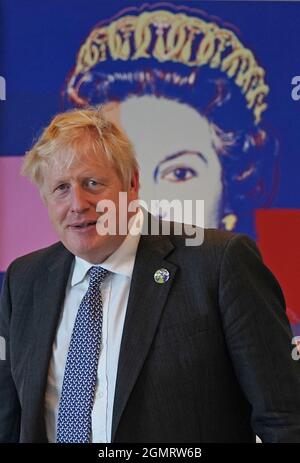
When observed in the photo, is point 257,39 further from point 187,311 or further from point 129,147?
point 187,311

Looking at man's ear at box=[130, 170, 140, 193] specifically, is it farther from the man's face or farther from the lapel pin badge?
the lapel pin badge

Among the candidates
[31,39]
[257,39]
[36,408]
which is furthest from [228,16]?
[36,408]

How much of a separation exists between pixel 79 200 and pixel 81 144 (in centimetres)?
10

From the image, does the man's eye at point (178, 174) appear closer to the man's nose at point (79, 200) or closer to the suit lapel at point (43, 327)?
the suit lapel at point (43, 327)

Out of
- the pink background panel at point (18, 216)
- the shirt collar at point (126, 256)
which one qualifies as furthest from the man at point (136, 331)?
the pink background panel at point (18, 216)

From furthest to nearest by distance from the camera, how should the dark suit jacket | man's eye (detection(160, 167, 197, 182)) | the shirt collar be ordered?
man's eye (detection(160, 167, 197, 182)), the shirt collar, the dark suit jacket

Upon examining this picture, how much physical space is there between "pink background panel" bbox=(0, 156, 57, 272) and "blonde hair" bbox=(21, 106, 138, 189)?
914mm

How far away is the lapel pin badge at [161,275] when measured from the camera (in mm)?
1335

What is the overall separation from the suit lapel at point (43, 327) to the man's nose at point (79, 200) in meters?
0.19

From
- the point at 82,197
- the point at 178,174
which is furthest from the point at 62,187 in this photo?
the point at 178,174

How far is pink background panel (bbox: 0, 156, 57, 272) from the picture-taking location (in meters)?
2.28

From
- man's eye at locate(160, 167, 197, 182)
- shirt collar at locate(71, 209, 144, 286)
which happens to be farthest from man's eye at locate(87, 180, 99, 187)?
man's eye at locate(160, 167, 197, 182)

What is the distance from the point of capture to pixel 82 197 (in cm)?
130

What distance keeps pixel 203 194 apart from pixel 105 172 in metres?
1.00
